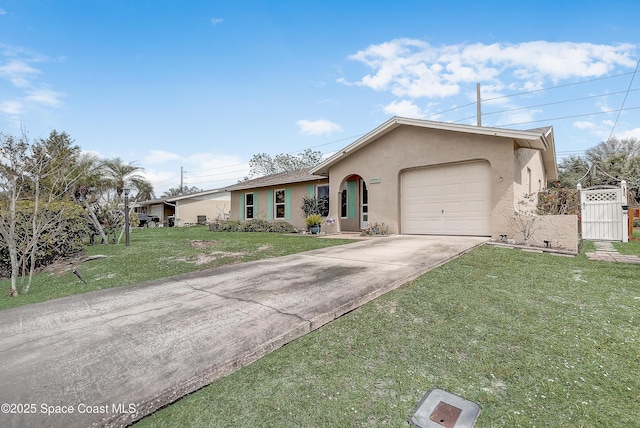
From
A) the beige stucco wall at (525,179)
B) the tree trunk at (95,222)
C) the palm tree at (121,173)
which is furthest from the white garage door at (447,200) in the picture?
the palm tree at (121,173)

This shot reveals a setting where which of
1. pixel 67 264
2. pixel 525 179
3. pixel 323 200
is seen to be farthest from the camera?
pixel 323 200

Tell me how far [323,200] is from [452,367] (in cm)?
1239

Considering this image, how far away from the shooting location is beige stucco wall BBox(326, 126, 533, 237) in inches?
340

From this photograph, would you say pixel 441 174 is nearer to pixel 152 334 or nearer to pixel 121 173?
pixel 152 334

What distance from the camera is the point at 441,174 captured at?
10023mm

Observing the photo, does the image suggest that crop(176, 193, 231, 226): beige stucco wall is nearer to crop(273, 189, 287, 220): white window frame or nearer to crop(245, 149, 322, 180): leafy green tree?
crop(273, 189, 287, 220): white window frame

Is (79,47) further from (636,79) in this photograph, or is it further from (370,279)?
(636,79)

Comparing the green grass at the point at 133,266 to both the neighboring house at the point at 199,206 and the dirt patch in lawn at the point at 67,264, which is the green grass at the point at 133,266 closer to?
the dirt patch in lawn at the point at 67,264

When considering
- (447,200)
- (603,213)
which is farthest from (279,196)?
(603,213)

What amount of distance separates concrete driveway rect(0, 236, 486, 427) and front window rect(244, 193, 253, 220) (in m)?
13.2

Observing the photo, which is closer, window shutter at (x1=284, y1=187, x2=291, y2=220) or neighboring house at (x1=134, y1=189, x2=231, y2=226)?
window shutter at (x1=284, y1=187, x2=291, y2=220)

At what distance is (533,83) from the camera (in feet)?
62.1

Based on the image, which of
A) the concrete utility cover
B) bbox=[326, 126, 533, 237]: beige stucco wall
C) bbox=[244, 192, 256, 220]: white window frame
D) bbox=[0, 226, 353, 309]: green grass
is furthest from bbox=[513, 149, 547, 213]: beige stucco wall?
bbox=[244, 192, 256, 220]: white window frame

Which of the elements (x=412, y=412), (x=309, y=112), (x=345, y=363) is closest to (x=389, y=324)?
(x=345, y=363)
